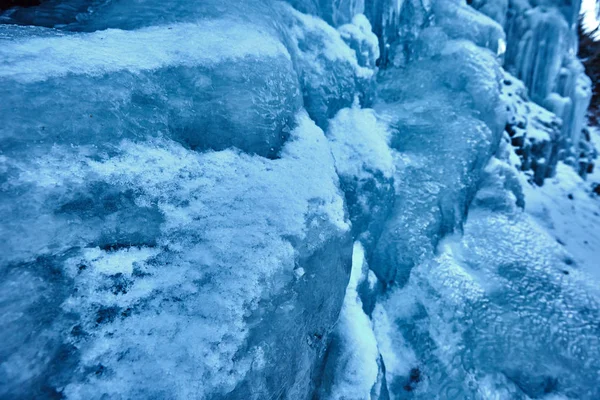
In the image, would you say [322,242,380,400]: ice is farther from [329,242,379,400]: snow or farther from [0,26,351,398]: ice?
[0,26,351,398]: ice

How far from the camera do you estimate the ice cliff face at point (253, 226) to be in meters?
1.12

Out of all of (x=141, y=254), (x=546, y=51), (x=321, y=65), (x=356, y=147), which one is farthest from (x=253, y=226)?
(x=546, y=51)

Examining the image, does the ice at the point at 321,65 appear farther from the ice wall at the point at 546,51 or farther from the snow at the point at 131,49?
the ice wall at the point at 546,51

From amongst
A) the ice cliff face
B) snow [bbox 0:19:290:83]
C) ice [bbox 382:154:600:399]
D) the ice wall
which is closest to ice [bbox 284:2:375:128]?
the ice cliff face

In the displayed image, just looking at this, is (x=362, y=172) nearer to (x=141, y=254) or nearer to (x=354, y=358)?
(x=354, y=358)

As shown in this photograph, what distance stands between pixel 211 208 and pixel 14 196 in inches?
32.4

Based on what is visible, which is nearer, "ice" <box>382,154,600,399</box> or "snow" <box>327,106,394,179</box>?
"ice" <box>382,154,600,399</box>

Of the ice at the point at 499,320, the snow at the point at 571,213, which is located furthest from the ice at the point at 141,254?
the snow at the point at 571,213

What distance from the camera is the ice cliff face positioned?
112cm

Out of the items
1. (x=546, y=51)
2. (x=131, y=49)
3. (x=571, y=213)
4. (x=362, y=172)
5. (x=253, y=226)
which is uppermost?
(x=131, y=49)

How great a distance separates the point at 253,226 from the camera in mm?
1586

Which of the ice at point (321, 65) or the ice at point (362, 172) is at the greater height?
the ice at point (321, 65)

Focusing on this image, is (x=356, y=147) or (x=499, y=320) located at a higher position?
(x=356, y=147)

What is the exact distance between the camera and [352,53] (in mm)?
4098
